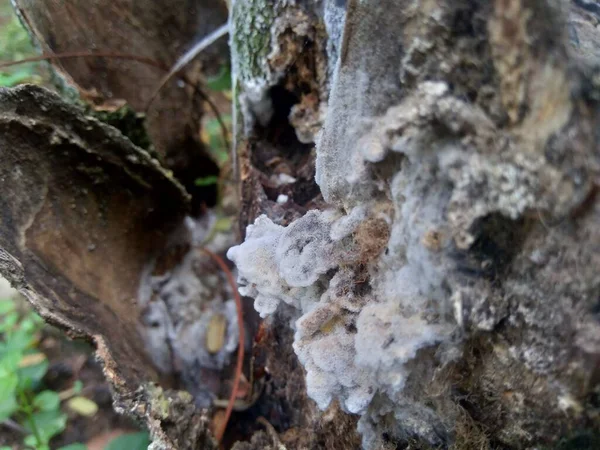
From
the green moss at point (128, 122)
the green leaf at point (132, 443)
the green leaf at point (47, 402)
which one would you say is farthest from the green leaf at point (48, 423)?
the green moss at point (128, 122)

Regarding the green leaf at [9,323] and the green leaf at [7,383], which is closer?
the green leaf at [7,383]

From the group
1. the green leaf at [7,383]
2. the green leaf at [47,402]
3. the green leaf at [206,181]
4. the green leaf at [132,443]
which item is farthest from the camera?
the green leaf at [206,181]

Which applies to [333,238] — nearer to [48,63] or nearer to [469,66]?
[469,66]

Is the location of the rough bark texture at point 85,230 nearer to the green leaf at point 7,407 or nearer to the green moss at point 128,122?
the green moss at point 128,122

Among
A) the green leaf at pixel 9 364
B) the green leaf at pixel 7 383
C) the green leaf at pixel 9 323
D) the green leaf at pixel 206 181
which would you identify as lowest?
the green leaf at pixel 9 323

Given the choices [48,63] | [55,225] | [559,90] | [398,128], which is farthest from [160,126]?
[559,90]

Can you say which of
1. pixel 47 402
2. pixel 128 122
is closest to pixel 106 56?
pixel 128 122

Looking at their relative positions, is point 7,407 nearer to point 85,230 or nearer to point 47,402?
point 47,402
